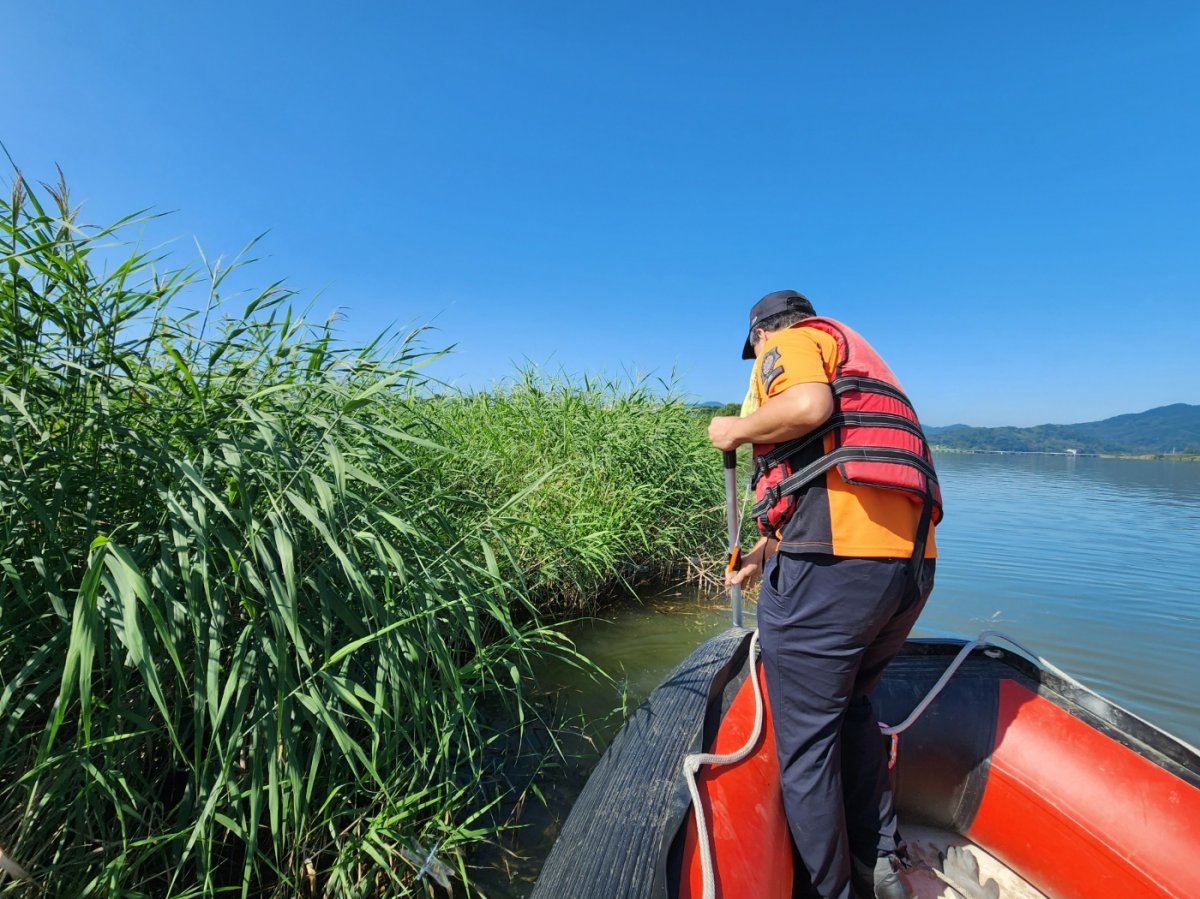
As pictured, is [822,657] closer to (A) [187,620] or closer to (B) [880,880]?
(B) [880,880]

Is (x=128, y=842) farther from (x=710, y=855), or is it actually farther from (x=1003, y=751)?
(x=1003, y=751)

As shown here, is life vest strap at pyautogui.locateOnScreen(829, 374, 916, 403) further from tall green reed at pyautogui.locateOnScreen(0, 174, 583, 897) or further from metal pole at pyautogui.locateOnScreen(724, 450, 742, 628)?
tall green reed at pyautogui.locateOnScreen(0, 174, 583, 897)

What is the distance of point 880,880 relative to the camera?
6.35ft

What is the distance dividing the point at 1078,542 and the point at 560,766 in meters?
12.9

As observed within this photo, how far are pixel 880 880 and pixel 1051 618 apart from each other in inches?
249

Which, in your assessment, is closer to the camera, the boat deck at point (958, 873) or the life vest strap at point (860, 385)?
the life vest strap at point (860, 385)

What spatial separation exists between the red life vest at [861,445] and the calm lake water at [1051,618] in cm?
190

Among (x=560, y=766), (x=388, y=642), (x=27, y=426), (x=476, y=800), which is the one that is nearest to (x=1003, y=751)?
(x=560, y=766)

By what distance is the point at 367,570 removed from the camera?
2066 mm

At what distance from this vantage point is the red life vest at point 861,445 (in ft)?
5.41

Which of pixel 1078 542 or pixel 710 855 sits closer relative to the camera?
pixel 710 855

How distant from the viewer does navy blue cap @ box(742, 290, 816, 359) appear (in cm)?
202

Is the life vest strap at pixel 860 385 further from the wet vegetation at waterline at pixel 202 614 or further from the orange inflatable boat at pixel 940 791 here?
the wet vegetation at waterline at pixel 202 614

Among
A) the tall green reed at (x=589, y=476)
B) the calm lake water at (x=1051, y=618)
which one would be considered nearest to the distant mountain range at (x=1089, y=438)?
the calm lake water at (x=1051, y=618)
